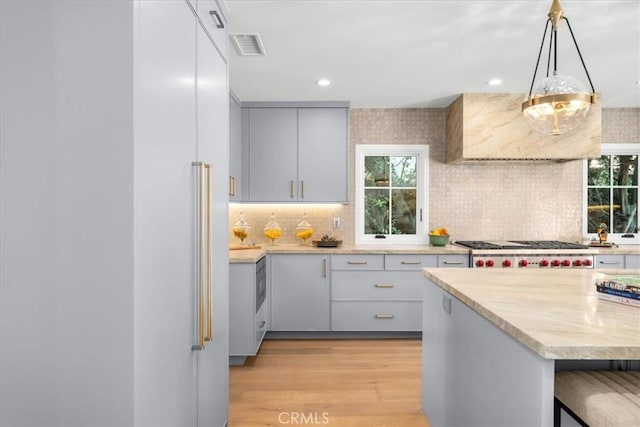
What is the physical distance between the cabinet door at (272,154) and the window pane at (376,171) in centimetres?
84

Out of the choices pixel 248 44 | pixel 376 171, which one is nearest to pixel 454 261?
pixel 376 171

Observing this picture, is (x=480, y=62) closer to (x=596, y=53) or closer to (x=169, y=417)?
(x=596, y=53)

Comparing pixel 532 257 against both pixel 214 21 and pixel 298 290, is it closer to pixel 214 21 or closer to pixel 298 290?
pixel 298 290

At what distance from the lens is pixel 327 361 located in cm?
344

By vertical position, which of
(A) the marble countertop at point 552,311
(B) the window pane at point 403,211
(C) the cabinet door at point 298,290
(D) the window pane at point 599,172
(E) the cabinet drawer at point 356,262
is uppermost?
(D) the window pane at point 599,172

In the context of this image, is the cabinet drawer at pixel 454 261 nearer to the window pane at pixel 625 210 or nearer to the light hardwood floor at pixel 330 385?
the light hardwood floor at pixel 330 385

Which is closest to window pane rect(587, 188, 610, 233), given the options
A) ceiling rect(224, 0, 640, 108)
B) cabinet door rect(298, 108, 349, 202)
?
ceiling rect(224, 0, 640, 108)

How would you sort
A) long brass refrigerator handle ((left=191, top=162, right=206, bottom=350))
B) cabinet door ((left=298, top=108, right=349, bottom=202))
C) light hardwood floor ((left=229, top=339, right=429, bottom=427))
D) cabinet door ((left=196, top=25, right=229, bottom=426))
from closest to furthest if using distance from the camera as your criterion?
long brass refrigerator handle ((left=191, top=162, right=206, bottom=350)) < cabinet door ((left=196, top=25, right=229, bottom=426)) < light hardwood floor ((left=229, top=339, right=429, bottom=427)) < cabinet door ((left=298, top=108, right=349, bottom=202))

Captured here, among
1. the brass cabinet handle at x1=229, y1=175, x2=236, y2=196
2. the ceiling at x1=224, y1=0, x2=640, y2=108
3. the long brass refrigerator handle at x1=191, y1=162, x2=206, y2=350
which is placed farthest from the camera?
the brass cabinet handle at x1=229, y1=175, x2=236, y2=196

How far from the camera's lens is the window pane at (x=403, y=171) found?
181 inches

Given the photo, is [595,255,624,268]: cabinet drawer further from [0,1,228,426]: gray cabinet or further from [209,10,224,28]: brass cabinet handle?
[0,1,228,426]: gray cabinet

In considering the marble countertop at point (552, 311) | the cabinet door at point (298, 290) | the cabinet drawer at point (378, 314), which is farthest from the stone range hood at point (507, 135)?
the marble countertop at point (552, 311)

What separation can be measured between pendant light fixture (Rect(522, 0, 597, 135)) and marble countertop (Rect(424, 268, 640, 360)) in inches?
31.4

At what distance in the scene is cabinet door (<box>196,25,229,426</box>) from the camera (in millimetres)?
1809
